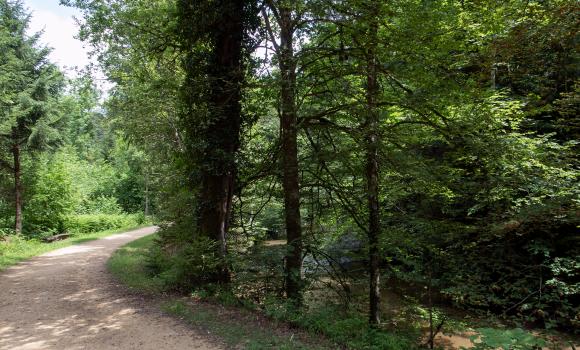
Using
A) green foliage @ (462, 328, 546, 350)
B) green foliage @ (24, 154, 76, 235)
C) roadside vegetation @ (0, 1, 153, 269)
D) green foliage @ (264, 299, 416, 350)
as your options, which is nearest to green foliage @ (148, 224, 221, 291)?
green foliage @ (264, 299, 416, 350)

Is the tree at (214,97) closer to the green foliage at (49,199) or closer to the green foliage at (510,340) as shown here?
the green foliage at (510,340)

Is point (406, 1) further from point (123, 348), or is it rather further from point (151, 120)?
point (151, 120)

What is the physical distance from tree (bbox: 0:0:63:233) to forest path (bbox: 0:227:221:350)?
8528 mm

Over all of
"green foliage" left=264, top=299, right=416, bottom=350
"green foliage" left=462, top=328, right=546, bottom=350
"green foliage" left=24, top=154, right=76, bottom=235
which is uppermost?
"green foliage" left=24, top=154, right=76, bottom=235

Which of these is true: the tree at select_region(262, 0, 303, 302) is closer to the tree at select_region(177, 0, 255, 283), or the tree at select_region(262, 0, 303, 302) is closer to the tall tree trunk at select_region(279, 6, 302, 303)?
the tall tree trunk at select_region(279, 6, 302, 303)

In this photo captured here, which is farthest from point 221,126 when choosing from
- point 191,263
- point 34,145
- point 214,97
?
point 34,145

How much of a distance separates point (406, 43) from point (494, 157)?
2546 mm

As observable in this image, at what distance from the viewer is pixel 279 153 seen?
27.9ft

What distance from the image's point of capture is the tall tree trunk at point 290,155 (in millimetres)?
7305

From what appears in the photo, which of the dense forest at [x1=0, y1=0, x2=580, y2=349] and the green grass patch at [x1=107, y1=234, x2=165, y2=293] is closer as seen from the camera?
the dense forest at [x1=0, y1=0, x2=580, y2=349]

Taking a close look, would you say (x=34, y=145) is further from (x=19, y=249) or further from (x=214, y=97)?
(x=214, y=97)

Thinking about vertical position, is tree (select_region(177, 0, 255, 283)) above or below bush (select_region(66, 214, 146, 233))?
above

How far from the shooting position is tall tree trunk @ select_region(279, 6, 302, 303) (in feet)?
24.0

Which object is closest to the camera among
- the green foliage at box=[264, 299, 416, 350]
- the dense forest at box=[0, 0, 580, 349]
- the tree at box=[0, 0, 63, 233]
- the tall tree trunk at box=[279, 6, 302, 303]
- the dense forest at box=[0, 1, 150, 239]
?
the green foliage at box=[264, 299, 416, 350]
